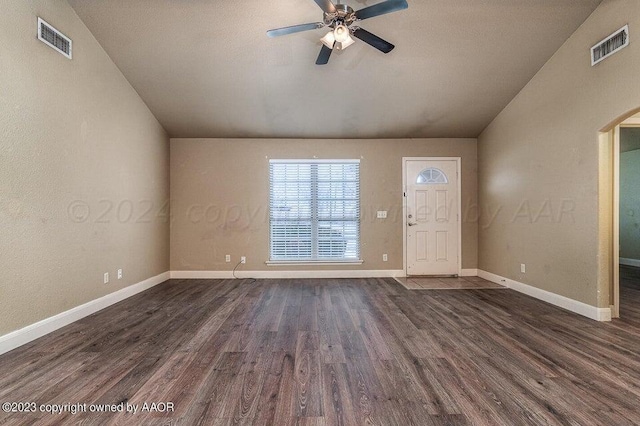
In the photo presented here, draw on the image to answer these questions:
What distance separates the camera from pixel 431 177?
5414 mm

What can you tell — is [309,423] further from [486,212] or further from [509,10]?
[486,212]

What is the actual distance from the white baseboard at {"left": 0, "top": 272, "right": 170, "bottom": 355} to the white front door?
4510mm

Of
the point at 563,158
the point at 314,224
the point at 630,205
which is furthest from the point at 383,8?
the point at 630,205

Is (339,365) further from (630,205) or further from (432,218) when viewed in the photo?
(630,205)

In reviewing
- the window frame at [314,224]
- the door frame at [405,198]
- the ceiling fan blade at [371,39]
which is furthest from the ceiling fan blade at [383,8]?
the door frame at [405,198]

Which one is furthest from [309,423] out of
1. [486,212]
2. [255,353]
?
[486,212]

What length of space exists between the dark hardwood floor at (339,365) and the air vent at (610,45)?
8.95ft

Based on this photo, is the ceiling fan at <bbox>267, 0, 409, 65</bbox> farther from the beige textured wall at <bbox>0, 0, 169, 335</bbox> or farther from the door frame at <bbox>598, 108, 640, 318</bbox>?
the door frame at <bbox>598, 108, 640, 318</bbox>

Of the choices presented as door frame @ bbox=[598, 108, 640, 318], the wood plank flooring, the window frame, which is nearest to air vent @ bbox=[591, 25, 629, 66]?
door frame @ bbox=[598, 108, 640, 318]

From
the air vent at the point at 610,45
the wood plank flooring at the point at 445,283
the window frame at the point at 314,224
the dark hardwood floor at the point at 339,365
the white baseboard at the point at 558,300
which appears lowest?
the wood plank flooring at the point at 445,283

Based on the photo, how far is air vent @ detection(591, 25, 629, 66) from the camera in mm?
2771

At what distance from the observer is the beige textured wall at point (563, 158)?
2920 millimetres

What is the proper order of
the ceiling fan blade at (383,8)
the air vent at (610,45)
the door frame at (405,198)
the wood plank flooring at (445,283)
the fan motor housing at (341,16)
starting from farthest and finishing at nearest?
the door frame at (405,198), the wood plank flooring at (445,283), the air vent at (610,45), the fan motor housing at (341,16), the ceiling fan blade at (383,8)

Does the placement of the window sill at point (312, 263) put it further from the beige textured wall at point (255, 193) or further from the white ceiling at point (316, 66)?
the white ceiling at point (316, 66)
